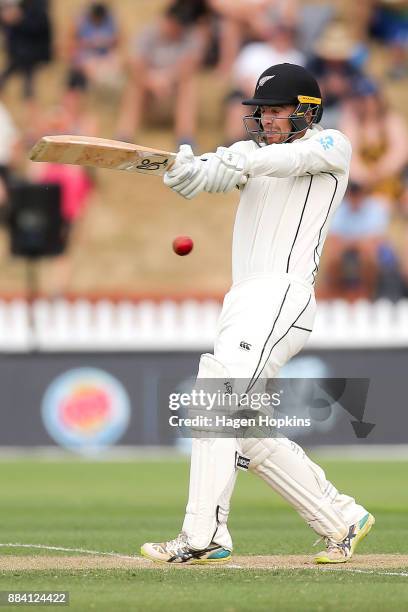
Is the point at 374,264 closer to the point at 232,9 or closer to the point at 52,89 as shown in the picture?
the point at 232,9

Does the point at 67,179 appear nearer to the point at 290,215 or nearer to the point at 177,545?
the point at 290,215

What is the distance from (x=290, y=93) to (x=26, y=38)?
49.9ft

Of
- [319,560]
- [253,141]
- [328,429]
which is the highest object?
[253,141]

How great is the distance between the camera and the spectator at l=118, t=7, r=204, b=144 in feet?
68.1

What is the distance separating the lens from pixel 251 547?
25.5 feet

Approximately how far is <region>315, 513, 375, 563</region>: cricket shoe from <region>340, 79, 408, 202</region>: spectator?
499 inches

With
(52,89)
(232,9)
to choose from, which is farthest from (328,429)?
(52,89)

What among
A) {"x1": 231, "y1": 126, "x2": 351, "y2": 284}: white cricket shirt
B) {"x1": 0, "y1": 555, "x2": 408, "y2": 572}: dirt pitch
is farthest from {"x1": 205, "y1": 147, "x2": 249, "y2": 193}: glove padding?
{"x1": 0, "y1": 555, "x2": 408, "y2": 572}: dirt pitch

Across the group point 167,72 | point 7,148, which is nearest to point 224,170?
point 7,148

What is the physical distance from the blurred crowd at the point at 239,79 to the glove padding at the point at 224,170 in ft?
39.5

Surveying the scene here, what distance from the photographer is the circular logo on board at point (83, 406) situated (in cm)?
1706

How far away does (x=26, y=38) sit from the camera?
70.6 ft

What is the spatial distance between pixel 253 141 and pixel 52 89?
52.1ft

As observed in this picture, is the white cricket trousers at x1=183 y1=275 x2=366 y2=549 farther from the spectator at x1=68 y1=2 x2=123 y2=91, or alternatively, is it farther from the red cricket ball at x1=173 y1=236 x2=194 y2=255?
the spectator at x1=68 y1=2 x2=123 y2=91
